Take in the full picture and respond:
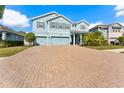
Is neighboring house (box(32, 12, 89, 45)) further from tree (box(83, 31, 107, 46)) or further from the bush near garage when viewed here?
the bush near garage

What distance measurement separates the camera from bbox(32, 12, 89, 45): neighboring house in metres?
29.9

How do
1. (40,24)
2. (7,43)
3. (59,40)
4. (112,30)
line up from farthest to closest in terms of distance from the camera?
(112,30), (40,24), (59,40), (7,43)

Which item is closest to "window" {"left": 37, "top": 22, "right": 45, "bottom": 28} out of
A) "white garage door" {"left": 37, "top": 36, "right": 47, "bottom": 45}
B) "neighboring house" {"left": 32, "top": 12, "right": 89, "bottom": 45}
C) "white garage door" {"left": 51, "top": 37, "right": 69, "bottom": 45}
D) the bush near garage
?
"neighboring house" {"left": 32, "top": 12, "right": 89, "bottom": 45}

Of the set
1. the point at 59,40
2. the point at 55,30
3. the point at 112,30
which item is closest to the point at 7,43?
the point at 59,40

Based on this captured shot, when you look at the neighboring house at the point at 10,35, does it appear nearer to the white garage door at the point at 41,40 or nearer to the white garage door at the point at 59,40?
the white garage door at the point at 41,40

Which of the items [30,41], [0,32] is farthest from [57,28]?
[0,32]

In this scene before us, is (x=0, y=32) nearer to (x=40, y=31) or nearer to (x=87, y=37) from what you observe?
(x=40, y=31)

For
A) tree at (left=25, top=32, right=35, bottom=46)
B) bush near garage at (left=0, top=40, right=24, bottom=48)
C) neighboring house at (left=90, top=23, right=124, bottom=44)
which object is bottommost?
bush near garage at (left=0, top=40, right=24, bottom=48)

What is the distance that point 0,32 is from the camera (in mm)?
26719

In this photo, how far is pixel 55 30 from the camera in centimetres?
3155

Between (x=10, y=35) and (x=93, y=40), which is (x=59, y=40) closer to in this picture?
(x=93, y=40)

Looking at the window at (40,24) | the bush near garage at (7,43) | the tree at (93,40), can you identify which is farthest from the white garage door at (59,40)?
the bush near garage at (7,43)

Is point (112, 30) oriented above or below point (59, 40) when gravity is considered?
above

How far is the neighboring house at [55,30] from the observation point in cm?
2990
